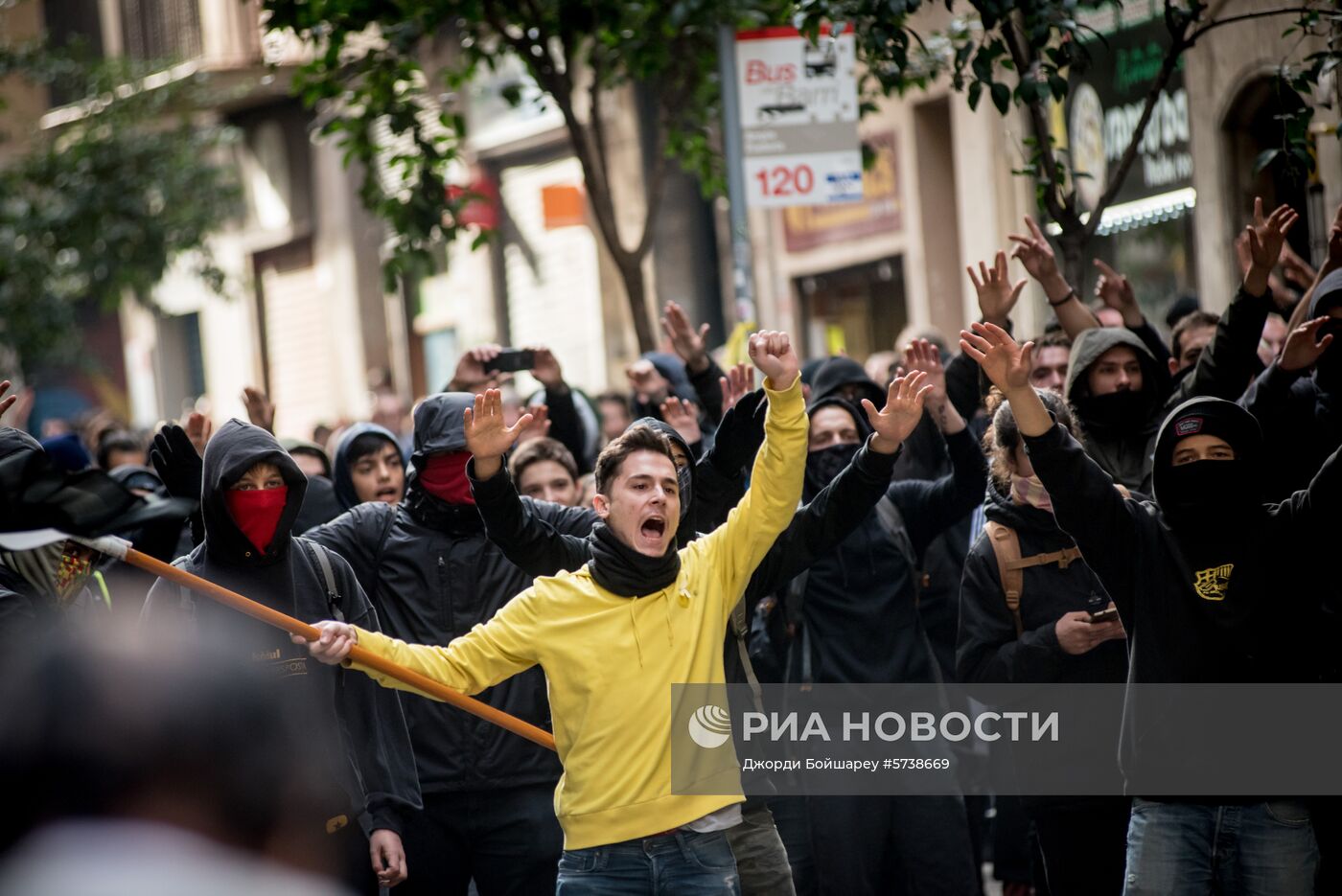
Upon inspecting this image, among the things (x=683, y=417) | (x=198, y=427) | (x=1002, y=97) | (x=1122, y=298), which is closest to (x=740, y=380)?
(x=683, y=417)

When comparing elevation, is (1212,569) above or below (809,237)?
below

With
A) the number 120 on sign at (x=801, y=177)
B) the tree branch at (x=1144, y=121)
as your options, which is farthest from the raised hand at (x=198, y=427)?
the tree branch at (x=1144, y=121)

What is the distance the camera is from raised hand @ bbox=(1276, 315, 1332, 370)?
5828 millimetres

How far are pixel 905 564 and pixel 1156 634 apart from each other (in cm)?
168

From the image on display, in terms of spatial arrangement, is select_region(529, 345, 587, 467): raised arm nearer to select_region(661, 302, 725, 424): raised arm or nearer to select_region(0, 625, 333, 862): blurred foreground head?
select_region(661, 302, 725, 424): raised arm

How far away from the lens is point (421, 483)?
631cm

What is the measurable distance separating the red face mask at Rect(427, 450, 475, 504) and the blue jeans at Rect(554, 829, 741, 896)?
1.69m

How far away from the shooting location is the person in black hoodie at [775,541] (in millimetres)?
5207

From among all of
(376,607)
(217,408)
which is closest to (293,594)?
(376,607)

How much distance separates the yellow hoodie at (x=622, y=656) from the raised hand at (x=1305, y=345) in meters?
1.71

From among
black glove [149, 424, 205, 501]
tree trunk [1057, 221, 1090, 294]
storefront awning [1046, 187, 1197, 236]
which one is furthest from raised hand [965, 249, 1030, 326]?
storefront awning [1046, 187, 1197, 236]

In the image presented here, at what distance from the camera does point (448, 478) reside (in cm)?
628

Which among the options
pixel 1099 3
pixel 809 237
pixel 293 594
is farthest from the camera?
pixel 809 237

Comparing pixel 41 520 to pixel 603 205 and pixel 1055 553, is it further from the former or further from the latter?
pixel 603 205
